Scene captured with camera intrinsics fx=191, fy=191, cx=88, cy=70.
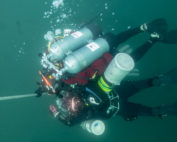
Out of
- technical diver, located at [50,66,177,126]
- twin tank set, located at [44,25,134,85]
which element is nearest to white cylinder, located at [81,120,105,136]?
technical diver, located at [50,66,177,126]

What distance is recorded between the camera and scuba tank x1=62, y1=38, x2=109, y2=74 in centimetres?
392

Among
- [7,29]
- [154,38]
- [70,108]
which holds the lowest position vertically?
[154,38]

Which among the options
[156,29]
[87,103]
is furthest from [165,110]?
[87,103]

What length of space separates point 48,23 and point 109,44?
14.7 feet

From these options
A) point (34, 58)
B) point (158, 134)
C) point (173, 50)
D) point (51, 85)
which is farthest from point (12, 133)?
point (173, 50)

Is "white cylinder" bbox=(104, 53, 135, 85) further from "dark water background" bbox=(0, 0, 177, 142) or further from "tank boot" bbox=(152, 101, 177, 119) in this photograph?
"dark water background" bbox=(0, 0, 177, 142)

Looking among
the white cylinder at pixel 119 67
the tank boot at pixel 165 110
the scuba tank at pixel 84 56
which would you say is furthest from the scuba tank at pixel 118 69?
the tank boot at pixel 165 110

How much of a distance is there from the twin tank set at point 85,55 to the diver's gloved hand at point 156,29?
2.90 m

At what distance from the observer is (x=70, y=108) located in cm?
395

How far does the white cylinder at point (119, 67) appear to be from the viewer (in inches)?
141

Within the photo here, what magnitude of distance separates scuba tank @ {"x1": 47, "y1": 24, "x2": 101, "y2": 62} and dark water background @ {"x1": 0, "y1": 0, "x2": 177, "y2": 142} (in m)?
3.86

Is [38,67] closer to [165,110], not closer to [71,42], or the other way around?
[71,42]

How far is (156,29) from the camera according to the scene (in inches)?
284

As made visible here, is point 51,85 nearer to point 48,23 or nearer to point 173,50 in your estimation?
point 48,23
